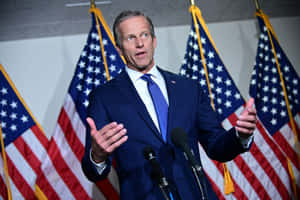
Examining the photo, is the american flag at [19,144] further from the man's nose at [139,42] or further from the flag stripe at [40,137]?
the man's nose at [139,42]

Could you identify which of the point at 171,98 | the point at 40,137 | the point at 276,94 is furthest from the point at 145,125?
the point at 276,94

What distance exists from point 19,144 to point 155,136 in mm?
2043

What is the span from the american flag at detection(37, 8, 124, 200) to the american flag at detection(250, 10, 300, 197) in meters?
1.44

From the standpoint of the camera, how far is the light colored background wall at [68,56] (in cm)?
342

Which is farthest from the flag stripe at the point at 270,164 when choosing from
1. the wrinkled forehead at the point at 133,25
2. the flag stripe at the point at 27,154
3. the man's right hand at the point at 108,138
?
the man's right hand at the point at 108,138

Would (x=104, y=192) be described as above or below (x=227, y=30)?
below

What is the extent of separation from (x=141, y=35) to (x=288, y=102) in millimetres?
2122

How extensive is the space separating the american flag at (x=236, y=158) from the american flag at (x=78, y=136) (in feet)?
2.64

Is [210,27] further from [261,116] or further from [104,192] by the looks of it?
[104,192]

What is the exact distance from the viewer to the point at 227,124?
2910mm

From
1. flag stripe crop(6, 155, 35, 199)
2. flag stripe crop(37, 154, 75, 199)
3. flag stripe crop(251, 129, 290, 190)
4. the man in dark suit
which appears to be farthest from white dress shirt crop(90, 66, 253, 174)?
flag stripe crop(6, 155, 35, 199)

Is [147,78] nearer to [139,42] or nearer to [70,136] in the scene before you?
[139,42]

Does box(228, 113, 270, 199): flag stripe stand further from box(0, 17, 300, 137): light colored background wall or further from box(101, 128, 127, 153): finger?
box(101, 128, 127, 153): finger

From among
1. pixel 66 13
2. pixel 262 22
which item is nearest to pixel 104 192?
pixel 66 13
